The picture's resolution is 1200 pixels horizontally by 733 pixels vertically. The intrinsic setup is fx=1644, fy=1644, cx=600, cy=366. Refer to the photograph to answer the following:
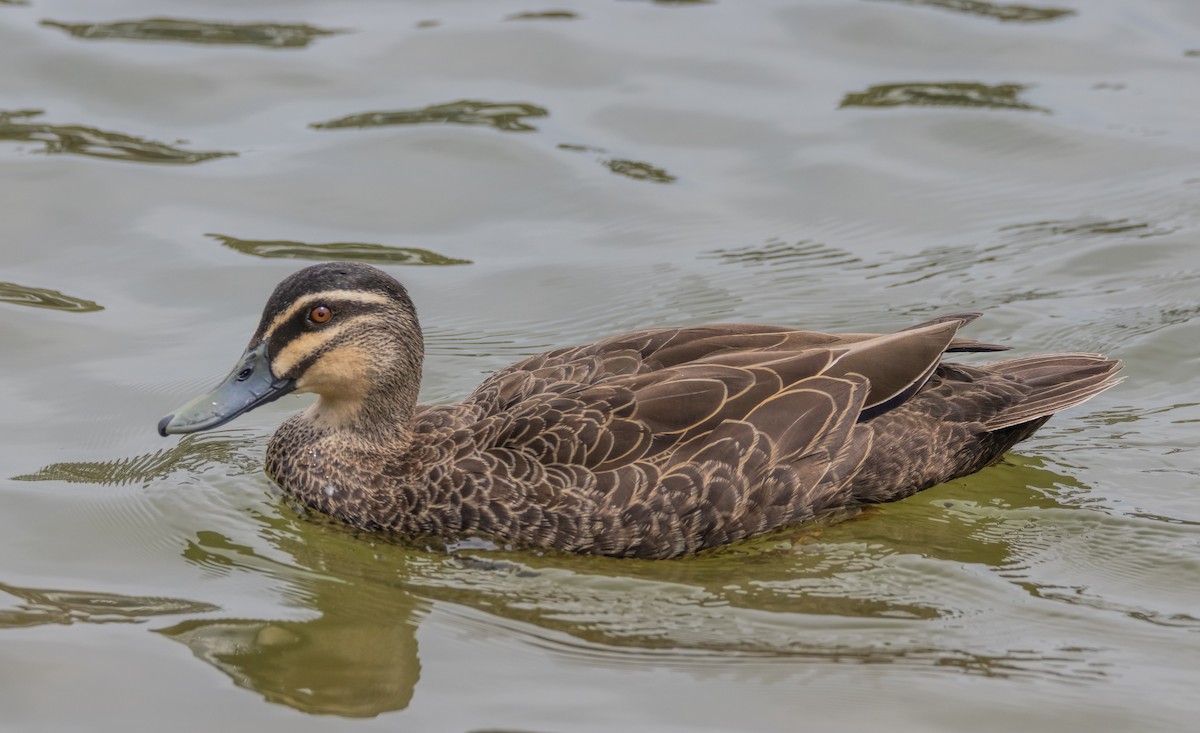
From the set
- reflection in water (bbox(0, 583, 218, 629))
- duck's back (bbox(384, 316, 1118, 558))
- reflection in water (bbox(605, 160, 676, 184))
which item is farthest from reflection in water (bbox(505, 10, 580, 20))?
reflection in water (bbox(0, 583, 218, 629))

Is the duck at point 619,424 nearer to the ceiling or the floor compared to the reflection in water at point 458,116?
nearer to the floor

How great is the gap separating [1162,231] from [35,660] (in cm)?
878

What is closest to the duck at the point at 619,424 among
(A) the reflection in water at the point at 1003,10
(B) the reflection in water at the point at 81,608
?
(B) the reflection in water at the point at 81,608

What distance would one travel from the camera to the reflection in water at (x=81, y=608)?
7926mm

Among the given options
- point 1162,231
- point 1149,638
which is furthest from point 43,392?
point 1162,231

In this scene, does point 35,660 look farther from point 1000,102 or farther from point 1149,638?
point 1000,102

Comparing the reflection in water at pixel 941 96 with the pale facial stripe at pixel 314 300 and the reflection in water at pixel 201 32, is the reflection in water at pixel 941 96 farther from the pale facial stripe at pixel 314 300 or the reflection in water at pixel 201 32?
the pale facial stripe at pixel 314 300

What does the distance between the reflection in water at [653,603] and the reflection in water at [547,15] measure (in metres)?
8.50

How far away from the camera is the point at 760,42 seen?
1606 centimetres

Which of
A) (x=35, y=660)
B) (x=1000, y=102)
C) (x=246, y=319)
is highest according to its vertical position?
(x=1000, y=102)

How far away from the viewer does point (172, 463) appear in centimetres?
979

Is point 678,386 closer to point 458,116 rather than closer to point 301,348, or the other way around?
point 301,348

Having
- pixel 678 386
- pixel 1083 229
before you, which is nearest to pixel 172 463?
pixel 678 386

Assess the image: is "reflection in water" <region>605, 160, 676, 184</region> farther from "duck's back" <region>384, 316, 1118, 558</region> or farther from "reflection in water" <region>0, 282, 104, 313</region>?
"duck's back" <region>384, 316, 1118, 558</region>
